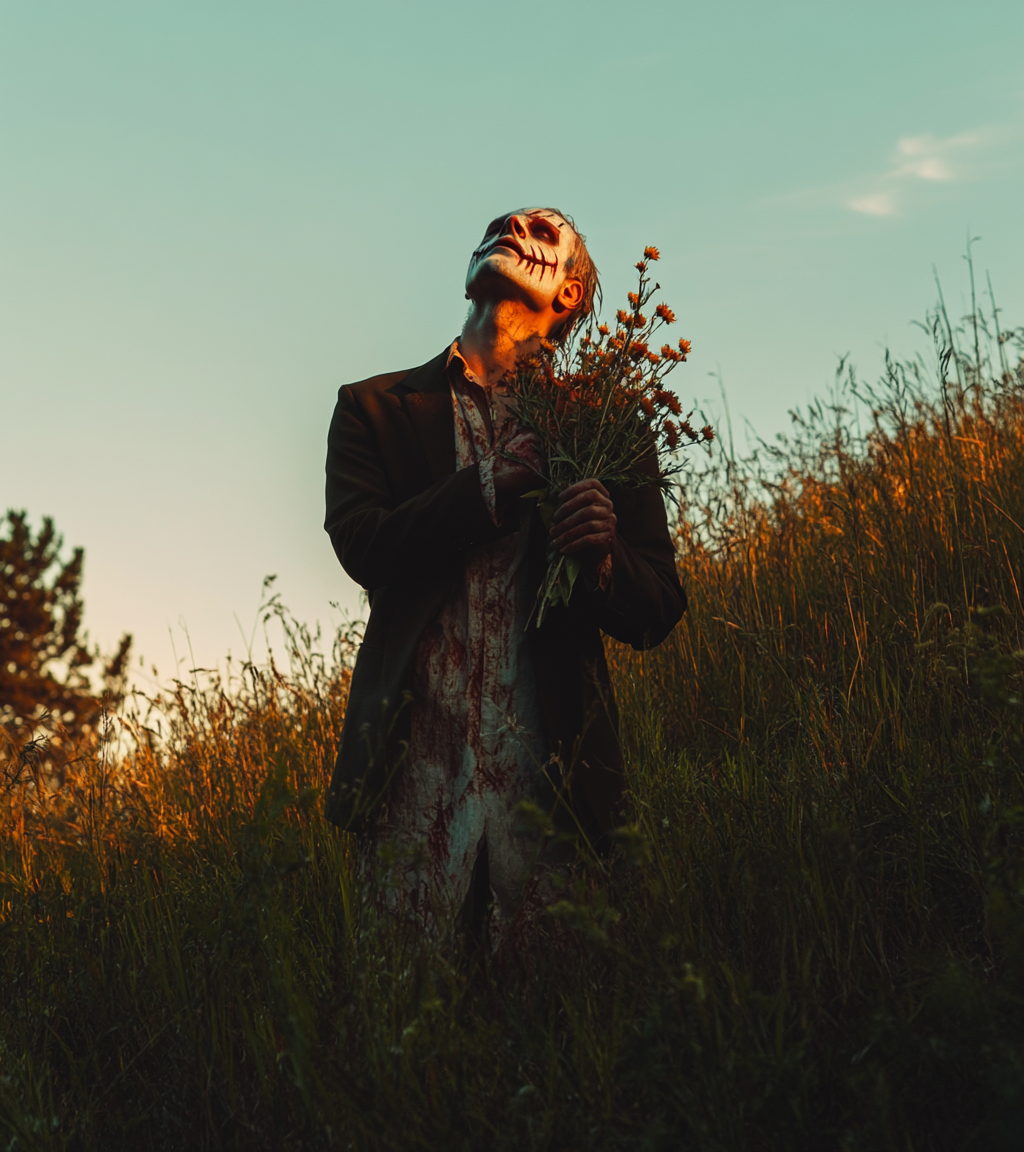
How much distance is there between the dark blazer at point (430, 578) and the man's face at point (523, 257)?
0.27 metres

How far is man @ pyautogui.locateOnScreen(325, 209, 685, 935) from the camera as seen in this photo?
8.14 ft

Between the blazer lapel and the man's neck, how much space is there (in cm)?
8

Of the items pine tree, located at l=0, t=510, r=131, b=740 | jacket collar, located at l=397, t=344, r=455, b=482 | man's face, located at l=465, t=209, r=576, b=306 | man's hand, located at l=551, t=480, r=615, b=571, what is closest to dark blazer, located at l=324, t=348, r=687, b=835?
jacket collar, located at l=397, t=344, r=455, b=482

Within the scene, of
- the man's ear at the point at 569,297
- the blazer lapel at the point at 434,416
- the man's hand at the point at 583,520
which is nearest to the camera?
the man's hand at the point at 583,520

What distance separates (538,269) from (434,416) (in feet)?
1.51

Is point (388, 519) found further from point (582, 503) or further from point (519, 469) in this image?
point (582, 503)

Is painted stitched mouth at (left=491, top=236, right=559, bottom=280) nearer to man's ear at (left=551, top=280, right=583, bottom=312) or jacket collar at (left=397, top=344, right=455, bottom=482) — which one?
man's ear at (left=551, top=280, right=583, bottom=312)

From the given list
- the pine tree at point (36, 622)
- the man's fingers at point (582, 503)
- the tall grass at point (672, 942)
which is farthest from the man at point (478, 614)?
the pine tree at point (36, 622)

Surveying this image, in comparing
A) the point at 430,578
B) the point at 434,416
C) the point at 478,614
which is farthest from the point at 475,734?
Answer: the point at 434,416

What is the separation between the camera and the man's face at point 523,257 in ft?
9.04

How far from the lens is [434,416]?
2.78m

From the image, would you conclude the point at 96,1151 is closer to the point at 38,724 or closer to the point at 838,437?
the point at 38,724

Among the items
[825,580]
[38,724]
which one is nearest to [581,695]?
[825,580]

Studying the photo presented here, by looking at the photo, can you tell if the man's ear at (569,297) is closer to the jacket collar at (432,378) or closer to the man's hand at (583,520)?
the jacket collar at (432,378)
